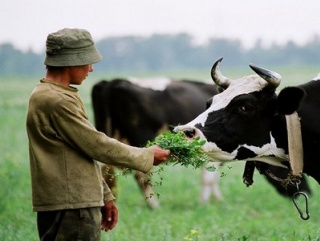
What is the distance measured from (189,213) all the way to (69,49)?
247 inches

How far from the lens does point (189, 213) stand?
1038cm

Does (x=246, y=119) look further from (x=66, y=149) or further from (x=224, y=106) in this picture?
(x=66, y=149)

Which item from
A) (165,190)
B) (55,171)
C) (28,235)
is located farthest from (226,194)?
(55,171)

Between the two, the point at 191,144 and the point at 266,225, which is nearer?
the point at 191,144

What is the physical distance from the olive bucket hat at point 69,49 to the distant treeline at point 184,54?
5939cm

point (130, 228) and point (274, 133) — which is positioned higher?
point (274, 133)

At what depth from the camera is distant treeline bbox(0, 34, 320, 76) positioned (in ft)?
222

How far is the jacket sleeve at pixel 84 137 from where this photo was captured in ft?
14.3

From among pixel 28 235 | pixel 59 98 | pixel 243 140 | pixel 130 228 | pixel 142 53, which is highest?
pixel 59 98

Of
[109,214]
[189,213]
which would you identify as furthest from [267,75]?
[189,213]

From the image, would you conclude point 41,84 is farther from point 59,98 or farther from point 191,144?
point 191,144

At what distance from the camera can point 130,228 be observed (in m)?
8.95

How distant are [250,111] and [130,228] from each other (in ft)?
11.7

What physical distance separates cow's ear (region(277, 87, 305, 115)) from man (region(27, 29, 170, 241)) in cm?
159
